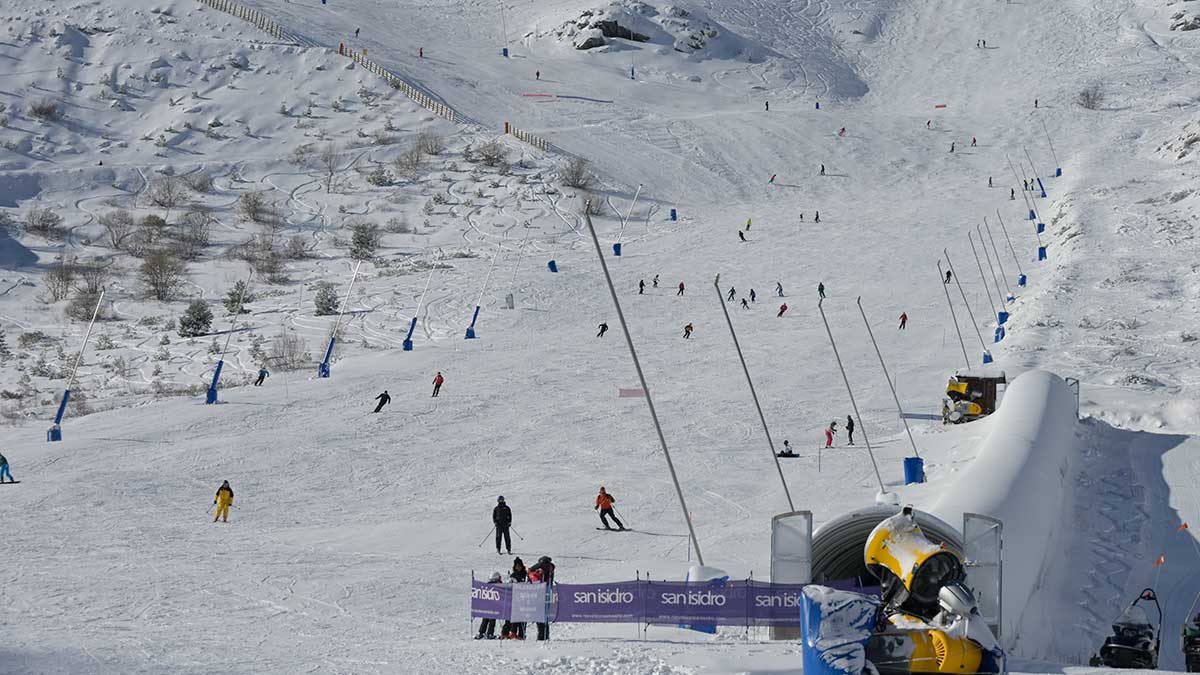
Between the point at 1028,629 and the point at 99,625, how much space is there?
10.5 m

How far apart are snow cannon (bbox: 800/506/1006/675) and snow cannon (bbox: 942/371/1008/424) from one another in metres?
22.1

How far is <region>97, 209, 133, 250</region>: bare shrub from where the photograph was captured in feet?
195

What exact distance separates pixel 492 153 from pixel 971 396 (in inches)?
1701

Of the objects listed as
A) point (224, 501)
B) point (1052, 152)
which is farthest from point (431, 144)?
point (224, 501)

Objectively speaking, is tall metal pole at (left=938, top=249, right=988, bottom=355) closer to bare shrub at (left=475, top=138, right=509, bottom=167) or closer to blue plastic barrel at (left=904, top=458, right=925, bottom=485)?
blue plastic barrel at (left=904, top=458, right=925, bottom=485)

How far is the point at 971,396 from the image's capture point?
2991cm

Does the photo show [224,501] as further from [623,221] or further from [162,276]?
[623,221]

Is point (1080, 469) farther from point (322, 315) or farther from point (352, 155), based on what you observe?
point (352, 155)

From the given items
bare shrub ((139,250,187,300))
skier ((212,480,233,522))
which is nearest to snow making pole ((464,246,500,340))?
bare shrub ((139,250,187,300))

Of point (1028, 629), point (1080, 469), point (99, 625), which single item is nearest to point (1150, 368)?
point (1080, 469)

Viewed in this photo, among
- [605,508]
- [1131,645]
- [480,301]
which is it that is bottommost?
[1131,645]

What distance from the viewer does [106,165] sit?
6800 cm

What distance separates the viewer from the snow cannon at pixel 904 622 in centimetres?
716

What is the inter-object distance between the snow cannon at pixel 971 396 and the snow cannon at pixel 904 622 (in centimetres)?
2211
